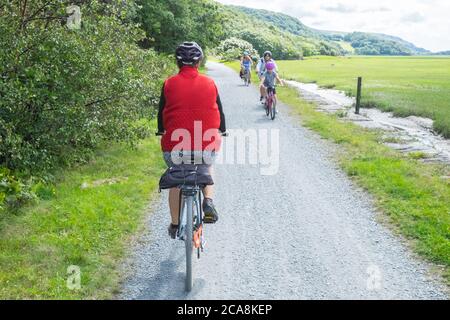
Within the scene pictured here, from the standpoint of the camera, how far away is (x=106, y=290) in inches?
194

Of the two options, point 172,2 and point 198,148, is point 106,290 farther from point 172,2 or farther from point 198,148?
point 172,2

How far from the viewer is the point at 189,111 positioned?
505 centimetres

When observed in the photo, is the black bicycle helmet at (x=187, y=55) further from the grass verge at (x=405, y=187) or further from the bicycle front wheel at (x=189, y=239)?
the grass verge at (x=405, y=187)

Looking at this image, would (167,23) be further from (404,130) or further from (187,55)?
(187,55)

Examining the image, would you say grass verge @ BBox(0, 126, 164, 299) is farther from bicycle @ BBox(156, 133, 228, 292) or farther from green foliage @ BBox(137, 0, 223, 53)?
green foliage @ BBox(137, 0, 223, 53)

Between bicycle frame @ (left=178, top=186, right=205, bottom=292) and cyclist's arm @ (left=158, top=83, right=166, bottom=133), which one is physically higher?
cyclist's arm @ (left=158, top=83, right=166, bottom=133)

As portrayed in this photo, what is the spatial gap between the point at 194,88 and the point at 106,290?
7.72 feet

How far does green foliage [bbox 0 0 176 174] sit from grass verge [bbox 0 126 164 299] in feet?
2.09

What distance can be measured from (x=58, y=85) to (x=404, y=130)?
12.5 meters

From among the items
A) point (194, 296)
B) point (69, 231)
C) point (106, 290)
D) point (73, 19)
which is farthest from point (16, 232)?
point (73, 19)

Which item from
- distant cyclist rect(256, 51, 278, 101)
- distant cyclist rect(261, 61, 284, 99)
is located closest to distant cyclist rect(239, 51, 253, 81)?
distant cyclist rect(256, 51, 278, 101)

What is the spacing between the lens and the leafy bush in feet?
289
